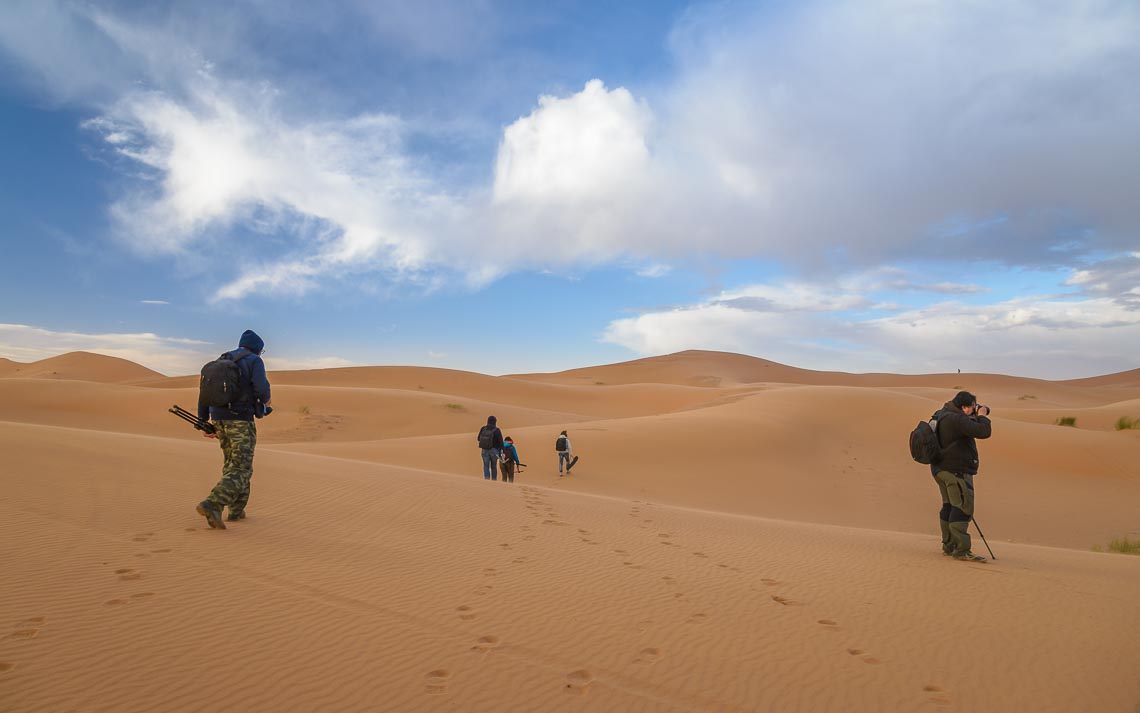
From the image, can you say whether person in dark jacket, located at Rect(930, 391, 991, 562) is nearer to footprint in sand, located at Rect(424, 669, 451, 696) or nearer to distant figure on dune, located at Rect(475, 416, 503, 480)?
footprint in sand, located at Rect(424, 669, 451, 696)

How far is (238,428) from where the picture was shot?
21.7ft

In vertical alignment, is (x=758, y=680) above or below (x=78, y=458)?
below

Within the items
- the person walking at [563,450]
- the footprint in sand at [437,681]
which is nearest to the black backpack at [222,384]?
the footprint in sand at [437,681]

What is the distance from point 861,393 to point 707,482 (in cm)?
1323

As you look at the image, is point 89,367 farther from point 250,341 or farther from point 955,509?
point 955,509

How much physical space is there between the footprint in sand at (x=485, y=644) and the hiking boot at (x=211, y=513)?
3.61 m

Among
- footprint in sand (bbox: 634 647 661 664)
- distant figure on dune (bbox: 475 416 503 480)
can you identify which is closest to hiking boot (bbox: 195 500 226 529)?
footprint in sand (bbox: 634 647 661 664)

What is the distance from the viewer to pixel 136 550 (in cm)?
557

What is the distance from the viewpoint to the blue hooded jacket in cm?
661

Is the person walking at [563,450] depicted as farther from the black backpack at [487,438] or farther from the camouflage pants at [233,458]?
the camouflage pants at [233,458]

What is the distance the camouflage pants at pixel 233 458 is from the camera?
6555mm

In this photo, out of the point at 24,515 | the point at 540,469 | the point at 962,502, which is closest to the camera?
the point at 24,515

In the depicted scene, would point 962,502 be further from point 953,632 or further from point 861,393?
point 861,393

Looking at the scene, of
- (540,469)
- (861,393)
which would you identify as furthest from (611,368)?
(540,469)
